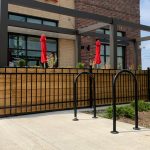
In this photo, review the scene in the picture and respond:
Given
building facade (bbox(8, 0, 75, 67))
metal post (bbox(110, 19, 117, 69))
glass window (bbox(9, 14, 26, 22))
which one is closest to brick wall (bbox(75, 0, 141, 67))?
building facade (bbox(8, 0, 75, 67))

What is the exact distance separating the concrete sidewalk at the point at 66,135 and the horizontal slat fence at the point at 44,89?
66cm

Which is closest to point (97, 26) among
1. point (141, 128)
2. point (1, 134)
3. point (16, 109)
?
point (16, 109)

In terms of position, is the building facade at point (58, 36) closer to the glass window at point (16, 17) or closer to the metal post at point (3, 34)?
the glass window at point (16, 17)

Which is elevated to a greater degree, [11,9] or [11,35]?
[11,9]

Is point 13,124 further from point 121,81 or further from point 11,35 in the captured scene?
point 11,35

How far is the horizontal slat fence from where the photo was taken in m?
7.14

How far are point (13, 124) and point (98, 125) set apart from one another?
2.01 metres

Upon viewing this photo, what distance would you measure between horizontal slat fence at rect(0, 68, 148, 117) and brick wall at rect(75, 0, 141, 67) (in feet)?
26.3

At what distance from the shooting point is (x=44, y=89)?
311 inches

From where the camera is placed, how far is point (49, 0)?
1595cm

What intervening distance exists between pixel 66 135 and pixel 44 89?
9.81 ft

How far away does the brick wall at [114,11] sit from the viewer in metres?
17.8

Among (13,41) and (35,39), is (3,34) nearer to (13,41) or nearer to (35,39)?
(13,41)

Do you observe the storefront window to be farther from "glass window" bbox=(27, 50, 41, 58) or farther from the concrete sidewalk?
the concrete sidewalk
